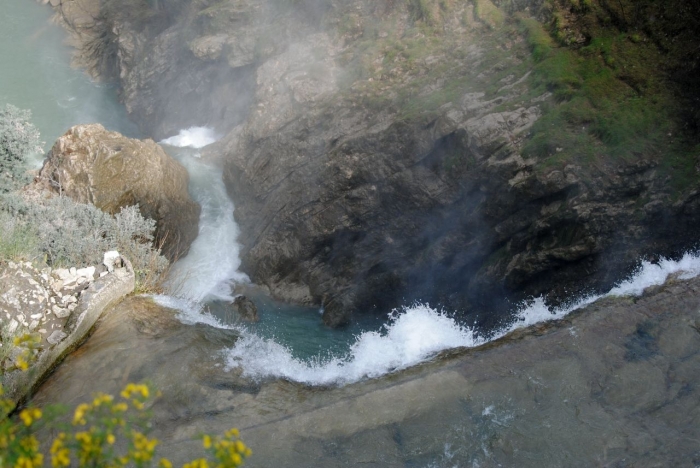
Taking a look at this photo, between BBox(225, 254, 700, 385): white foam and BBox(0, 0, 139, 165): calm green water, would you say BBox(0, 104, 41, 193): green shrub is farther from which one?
BBox(0, 0, 139, 165): calm green water

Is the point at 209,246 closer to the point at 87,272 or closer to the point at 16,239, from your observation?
the point at 87,272

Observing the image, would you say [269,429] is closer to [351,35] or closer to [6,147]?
[6,147]

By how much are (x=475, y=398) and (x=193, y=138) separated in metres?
15.6

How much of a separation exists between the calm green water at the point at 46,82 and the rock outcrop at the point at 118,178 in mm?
6197

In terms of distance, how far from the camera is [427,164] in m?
12.7

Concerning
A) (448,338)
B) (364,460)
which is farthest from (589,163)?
(364,460)

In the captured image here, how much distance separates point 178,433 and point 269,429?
1.18 metres

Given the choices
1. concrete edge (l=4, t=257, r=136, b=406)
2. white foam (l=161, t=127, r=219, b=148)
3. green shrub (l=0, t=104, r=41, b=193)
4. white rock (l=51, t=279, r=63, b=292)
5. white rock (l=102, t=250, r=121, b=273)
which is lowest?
white foam (l=161, t=127, r=219, b=148)

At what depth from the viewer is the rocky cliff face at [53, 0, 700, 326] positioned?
34.7 ft

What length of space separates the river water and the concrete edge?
0.20 m

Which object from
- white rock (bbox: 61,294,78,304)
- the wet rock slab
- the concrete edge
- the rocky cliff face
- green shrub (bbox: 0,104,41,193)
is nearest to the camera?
the wet rock slab

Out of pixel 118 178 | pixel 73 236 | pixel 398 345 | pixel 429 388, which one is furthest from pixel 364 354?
pixel 118 178

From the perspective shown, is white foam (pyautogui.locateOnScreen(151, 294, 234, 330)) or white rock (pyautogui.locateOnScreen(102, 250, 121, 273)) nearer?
white rock (pyautogui.locateOnScreen(102, 250, 121, 273))

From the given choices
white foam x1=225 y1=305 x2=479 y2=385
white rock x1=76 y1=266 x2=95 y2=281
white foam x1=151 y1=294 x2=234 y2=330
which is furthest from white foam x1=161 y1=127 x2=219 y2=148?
white foam x1=225 y1=305 x2=479 y2=385
